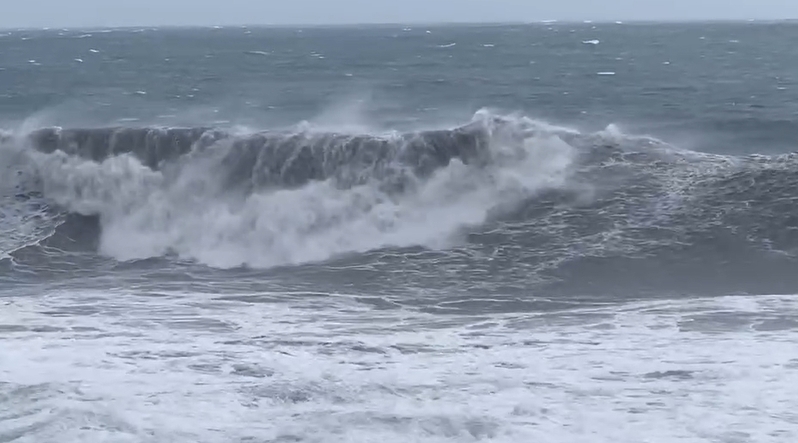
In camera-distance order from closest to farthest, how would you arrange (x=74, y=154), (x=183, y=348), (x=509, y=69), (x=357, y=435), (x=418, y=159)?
(x=357, y=435) → (x=183, y=348) → (x=418, y=159) → (x=74, y=154) → (x=509, y=69)

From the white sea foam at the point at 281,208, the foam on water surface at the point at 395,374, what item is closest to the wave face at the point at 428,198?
the white sea foam at the point at 281,208

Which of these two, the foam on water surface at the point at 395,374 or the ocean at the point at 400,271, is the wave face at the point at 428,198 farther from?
the foam on water surface at the point at 395,374

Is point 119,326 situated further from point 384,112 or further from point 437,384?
point 384,112

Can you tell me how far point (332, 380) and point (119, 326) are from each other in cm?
293

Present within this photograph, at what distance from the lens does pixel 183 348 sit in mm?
9719

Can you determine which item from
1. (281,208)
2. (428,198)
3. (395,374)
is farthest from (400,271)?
(395,374)

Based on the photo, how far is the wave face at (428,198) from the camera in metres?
14.3

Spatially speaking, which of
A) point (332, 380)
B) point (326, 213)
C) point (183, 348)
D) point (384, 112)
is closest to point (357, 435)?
point (332, 380)

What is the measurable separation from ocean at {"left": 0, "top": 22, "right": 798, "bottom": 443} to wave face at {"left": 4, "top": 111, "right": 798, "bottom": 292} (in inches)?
2.0

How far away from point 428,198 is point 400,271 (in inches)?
116

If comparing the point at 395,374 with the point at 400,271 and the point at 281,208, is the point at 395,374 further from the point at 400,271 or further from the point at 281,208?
the point at 281,208

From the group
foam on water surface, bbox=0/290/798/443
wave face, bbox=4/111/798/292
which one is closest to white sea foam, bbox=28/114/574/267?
wave face, bbox=4/111/798/292

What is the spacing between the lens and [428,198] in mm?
16344

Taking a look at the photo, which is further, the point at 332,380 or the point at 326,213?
the point at 326,213
